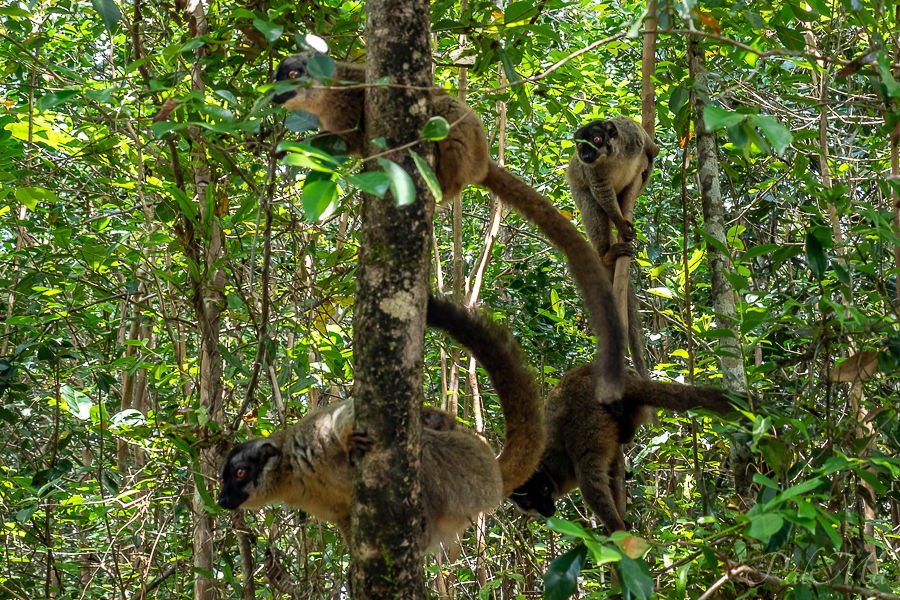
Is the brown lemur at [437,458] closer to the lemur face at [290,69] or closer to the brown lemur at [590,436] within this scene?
the brown lemur at [590,436]

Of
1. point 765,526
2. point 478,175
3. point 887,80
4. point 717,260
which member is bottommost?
point 765,526

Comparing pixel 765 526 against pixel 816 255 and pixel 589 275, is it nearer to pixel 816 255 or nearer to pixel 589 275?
pixel 816 255

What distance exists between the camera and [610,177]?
5.32 meters

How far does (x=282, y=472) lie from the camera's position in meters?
3.65

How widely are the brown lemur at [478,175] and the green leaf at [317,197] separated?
6.24 feet

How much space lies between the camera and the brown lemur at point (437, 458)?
348 centimetres

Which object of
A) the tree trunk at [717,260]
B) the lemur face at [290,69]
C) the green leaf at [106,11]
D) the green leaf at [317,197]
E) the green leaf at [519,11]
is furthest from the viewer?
the tree trunk at [717,260]

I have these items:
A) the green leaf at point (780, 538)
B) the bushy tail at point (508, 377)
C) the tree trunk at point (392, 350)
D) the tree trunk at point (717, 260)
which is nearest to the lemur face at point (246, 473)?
the bushy tail at point (508, 377)

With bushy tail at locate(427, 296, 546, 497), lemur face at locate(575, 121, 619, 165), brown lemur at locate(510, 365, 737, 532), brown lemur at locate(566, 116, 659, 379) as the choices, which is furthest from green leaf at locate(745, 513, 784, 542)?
lemur face at locate(575, 121, 619, 165)

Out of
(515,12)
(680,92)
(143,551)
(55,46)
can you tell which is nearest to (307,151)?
(515,12)

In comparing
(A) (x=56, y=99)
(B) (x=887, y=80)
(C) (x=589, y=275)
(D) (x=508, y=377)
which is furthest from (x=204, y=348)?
(B) (x=887, y=80)

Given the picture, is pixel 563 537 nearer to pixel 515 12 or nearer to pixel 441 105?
pixel 441 105

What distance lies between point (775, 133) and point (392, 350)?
134cm

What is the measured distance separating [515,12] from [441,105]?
59 cm
